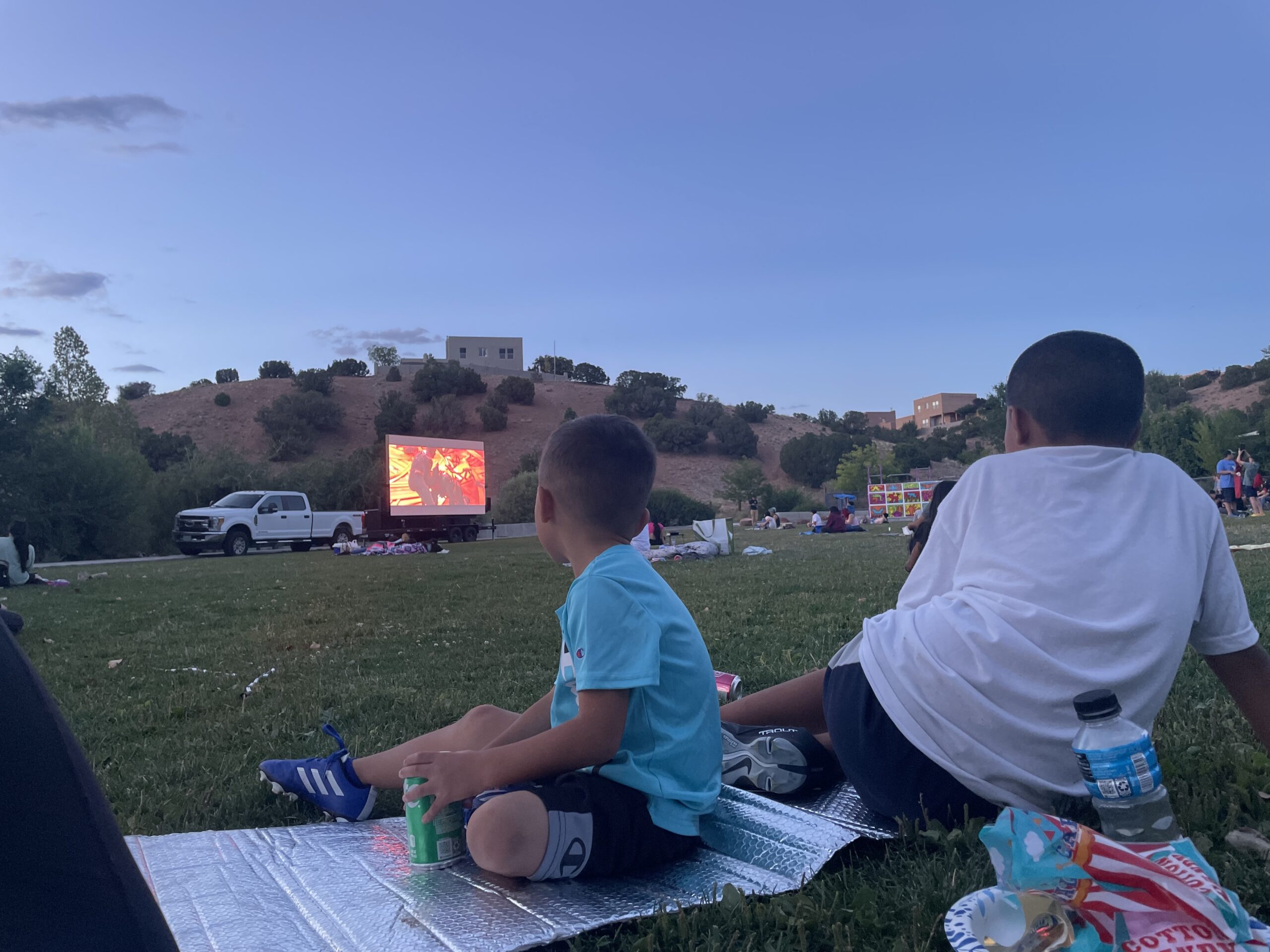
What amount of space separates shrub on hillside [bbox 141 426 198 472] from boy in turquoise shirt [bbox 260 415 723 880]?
164ft

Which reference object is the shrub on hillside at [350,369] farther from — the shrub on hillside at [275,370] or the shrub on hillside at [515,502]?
the shrub on hillside at [515,502]

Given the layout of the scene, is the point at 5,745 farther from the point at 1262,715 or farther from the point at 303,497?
the point at 303,497

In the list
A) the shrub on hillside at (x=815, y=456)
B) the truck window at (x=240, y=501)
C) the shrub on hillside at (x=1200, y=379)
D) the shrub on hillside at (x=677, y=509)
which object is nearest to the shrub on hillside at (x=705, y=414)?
the shrub on hillside at (x=815, y=456)

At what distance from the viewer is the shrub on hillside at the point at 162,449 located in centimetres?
4741

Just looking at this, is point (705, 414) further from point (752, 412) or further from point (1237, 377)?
point (1237, 377)

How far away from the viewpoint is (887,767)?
2.19m

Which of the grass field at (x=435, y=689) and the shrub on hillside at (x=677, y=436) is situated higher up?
the shrub on hillside at (x=677, y=436)

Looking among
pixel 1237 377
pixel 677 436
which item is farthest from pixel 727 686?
pixel 1237 377

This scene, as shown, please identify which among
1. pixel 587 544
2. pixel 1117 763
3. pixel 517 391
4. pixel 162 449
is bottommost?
pixel 1117 763

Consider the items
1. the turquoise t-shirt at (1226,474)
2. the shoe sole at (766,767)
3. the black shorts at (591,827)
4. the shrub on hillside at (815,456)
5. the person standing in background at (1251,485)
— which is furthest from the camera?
the shrub on hillside at (815,456)

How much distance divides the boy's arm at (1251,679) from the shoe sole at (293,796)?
224 cm

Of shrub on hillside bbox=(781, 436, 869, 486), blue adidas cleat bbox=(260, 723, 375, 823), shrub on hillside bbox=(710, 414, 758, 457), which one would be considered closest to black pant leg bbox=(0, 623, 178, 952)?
blue adidas cleat bbox=(260, 723, 375, 823)

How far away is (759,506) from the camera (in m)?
41.0

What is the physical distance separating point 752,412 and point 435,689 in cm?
7622
